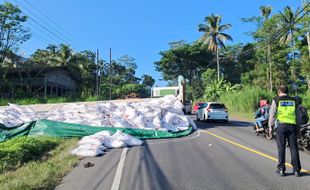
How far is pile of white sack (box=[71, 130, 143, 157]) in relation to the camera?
451 inches

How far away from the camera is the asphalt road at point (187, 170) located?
7.07m

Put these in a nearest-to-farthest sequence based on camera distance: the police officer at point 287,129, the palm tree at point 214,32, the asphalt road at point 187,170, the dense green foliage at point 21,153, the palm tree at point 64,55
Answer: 1. the asphalt road at point 187,170
2. the police officer at point 287,129
3. the dense green foliage at point 21,153
4. the palm tree at point 214,32
5. the palm tree at point 64,55

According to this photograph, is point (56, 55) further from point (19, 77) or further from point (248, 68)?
point (248, 68)

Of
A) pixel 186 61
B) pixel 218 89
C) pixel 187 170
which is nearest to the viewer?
pixel 187 170

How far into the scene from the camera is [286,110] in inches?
298

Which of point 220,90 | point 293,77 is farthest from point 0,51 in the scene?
point 293,77

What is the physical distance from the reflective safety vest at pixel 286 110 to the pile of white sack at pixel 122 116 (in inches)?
392

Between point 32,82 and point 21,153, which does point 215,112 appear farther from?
point 32,82

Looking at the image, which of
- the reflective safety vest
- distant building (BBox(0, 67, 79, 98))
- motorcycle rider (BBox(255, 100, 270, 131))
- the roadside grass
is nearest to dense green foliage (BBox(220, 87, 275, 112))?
motorcycle rider (BBox(255, 100, 270, 131))

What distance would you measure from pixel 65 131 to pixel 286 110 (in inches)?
445

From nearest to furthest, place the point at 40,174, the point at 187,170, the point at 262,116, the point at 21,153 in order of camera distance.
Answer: the point at 40,174, the point at 187,170, the point at 21,153, the point at 262,116

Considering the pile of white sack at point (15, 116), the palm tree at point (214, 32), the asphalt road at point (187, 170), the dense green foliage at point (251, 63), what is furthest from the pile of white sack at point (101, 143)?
the palm tree at point (214, 32)

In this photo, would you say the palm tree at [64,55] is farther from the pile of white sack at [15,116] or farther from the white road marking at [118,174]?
the white road marking at [118,174]

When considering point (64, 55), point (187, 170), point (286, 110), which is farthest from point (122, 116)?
point (64, 55)
